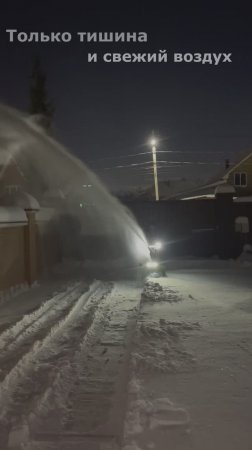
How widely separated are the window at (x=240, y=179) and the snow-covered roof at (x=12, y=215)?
2986 cm

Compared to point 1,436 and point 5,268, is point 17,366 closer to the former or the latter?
point 1,436

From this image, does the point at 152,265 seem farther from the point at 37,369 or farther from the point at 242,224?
the point at 37,369

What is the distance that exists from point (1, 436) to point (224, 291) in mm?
7664

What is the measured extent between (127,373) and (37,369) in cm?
105

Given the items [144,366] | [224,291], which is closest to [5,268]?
[224,291]

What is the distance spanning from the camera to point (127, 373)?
213 inches

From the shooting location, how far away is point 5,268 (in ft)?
36.1

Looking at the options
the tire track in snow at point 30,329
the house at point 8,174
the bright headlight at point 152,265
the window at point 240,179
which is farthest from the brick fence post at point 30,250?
the window at point 240,179

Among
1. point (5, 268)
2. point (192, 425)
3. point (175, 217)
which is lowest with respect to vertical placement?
point (192, 425)

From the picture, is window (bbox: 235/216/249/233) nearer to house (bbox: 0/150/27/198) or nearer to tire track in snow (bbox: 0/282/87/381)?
tire track in snow (bbox: 0/282/87/381)

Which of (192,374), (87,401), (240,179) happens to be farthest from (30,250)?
(240,179)

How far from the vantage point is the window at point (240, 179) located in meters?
39.9

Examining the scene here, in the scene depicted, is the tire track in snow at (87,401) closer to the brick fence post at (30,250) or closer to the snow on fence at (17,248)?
the snow on fence at (17,248)

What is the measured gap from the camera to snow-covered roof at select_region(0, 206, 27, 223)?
428 inches
